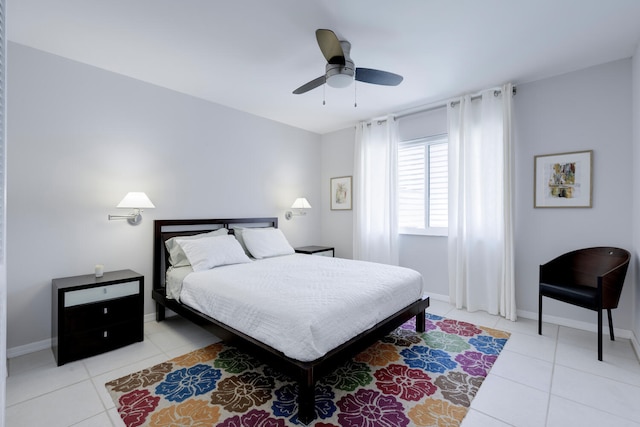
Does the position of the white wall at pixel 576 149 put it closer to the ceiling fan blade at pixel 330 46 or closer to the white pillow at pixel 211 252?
the ceiling fan blade at pixel 330 46

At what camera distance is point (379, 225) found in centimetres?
471

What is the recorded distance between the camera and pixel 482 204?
3.70 m

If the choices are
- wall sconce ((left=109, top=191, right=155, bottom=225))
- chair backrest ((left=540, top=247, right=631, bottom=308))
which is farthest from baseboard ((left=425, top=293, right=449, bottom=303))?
wall sconce ((left=109, top=191, right=155, bottom=225))

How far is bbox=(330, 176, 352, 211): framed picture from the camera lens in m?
5.29

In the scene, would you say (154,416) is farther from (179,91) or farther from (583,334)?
(583,334)

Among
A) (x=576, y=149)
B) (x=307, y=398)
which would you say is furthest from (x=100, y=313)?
(x=576, y=149)

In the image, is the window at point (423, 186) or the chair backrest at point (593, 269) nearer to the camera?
the chair backrest at point (593, 269)

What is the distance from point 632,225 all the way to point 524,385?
208cm

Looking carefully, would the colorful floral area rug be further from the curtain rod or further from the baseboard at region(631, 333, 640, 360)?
the curtain rod

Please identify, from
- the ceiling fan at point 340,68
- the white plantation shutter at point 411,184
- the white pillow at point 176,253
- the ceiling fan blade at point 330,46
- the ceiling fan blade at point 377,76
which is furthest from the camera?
the white plantation shutter at point 411,184

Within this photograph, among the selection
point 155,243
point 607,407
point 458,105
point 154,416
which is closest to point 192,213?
point 155,243

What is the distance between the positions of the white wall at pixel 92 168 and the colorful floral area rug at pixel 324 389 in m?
1.38

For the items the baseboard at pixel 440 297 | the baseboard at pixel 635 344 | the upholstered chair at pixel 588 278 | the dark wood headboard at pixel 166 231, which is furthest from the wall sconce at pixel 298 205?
the baseboard at pixel 635 344

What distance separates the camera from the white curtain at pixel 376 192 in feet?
14.9
